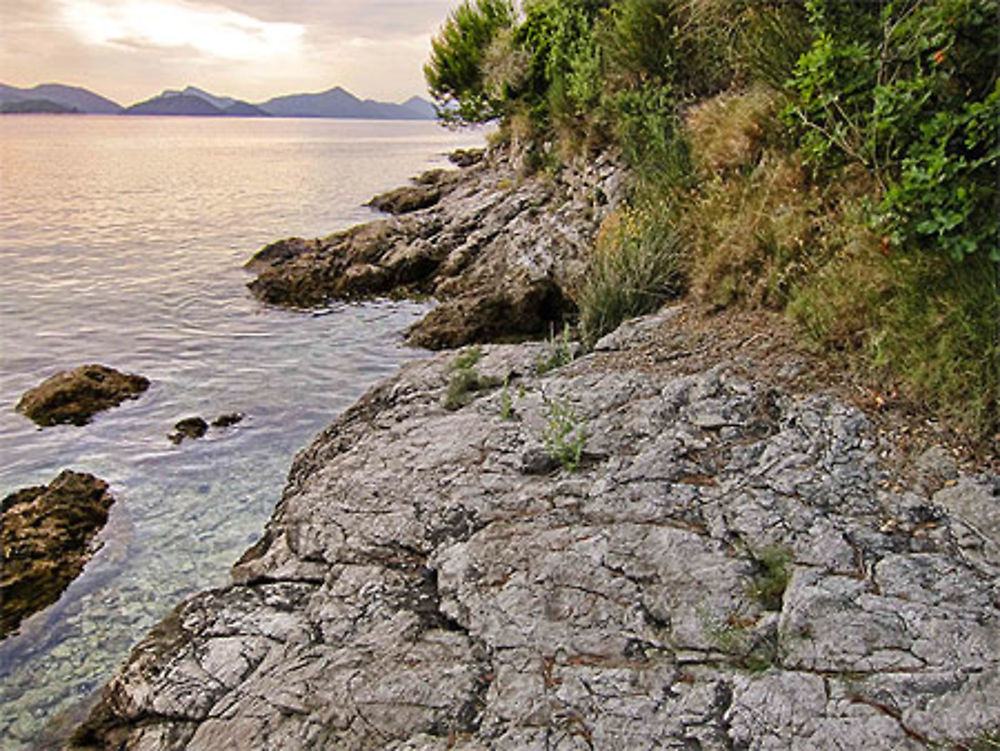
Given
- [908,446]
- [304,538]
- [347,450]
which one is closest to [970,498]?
[908,446]

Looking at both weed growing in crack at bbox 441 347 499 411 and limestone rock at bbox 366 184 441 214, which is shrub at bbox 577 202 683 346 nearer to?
weed growing in crack at bbox 441 347 499 411

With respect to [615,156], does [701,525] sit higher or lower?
lower

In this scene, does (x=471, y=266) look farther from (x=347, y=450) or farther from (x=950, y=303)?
(x=950, y=303)

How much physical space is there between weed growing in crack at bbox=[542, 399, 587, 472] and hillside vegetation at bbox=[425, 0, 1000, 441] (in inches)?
81.2

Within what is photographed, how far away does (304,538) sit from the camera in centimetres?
558

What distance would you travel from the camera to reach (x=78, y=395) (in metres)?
11.0

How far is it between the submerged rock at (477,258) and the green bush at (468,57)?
1.77m

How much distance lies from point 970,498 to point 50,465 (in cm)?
975

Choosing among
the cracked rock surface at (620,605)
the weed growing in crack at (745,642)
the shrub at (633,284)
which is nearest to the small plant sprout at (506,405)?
the cracked rock surface at (620,605)

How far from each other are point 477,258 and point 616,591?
43.5 ft

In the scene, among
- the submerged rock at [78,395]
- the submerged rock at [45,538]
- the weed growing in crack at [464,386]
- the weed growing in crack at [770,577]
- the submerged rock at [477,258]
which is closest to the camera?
the weed growing in crack at [770,577]

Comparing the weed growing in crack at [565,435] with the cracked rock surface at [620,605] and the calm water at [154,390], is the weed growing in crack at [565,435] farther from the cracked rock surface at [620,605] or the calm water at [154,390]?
the calm water at [154,390]

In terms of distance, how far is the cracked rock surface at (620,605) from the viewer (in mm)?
3309

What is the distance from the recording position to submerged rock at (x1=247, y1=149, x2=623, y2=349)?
41.1ft
